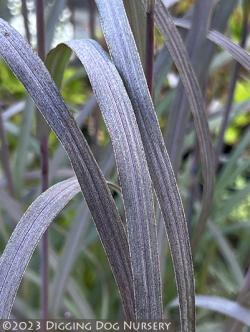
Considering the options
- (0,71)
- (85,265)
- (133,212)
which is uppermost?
(0,71)

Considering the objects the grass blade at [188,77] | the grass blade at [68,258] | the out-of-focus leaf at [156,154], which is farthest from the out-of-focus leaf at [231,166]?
the out-of-focus leaf at [156,154]

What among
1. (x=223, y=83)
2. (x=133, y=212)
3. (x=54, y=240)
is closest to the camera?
(x=133, y=212)

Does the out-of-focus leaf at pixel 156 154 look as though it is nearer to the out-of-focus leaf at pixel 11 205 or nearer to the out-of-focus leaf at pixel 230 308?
the out-of-focus leaf at pixel 230 308

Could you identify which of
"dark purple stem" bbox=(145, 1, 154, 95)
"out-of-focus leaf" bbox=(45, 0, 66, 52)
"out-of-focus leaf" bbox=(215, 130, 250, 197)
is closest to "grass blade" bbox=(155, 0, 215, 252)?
"dark purple stem" bbox=(145, 1, 154, 95)

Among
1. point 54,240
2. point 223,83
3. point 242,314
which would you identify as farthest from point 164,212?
point 223,83

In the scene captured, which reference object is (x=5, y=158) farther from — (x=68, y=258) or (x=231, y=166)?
(x=231, y=166)

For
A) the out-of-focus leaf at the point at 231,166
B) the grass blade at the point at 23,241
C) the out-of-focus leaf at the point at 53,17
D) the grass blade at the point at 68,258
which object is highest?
the out-of-focus leaf at the point at 53,17

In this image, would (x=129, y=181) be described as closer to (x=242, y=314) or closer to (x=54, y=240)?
(x=242, y=314)
